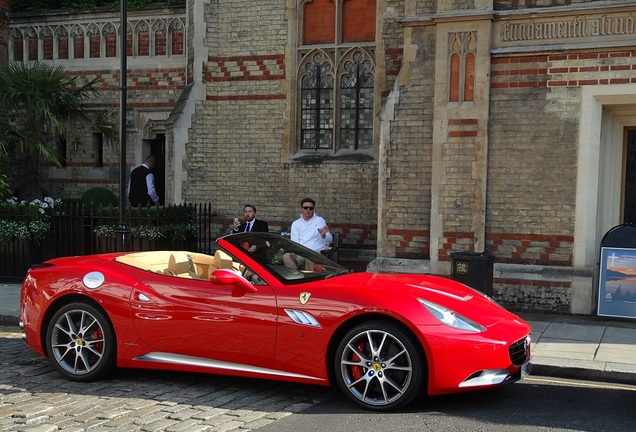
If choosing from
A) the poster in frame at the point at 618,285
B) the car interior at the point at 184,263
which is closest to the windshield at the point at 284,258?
the car interior at the point at 184,263

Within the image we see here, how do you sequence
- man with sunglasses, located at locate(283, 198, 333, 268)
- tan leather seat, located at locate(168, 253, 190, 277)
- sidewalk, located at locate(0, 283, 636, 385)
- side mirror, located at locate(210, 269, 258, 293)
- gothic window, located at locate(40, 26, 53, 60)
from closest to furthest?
1. side mirror, located at locate(210, 269, 258, 293)
2. tan leather seat, located at locate(168, 253, 190, 277)
3. sidewalk, located at locate(0, 283, 636, 385)
4. man with sunglasses, located at locate(283, 198, 333, 268)
5. gothic window, located at locate(40, 26, 53, 60)

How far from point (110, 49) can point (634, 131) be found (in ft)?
35.2

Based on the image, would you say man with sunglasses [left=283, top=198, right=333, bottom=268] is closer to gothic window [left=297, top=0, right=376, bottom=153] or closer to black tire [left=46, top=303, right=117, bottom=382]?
gothic window [left=297, top=0, right=376, bottom=153]

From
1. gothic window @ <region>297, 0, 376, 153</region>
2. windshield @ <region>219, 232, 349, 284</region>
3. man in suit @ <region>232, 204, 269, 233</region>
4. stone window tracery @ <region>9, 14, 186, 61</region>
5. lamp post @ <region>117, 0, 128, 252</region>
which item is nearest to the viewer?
windshield @ <region>219, 232, 349, 284</region>

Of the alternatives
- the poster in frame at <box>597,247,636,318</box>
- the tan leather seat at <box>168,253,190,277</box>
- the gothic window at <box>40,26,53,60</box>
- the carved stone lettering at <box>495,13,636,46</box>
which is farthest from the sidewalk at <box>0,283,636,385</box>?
the gothic window at <box>40,26,53,60</box>

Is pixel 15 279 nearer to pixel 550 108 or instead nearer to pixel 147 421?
pixel 147 421

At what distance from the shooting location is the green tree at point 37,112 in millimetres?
14156

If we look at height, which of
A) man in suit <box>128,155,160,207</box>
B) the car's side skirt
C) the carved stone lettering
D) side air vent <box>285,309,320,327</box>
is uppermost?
the carved stone lettering

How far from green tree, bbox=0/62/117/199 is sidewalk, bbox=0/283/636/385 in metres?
4.87

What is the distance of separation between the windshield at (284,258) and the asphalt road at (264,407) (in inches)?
38.3

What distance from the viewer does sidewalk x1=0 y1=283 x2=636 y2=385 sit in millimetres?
6773

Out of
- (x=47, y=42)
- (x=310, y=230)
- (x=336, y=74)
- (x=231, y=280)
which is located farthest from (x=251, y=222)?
(x=47, y=42)

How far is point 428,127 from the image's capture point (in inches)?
418

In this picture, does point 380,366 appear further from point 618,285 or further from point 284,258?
point 618,285
